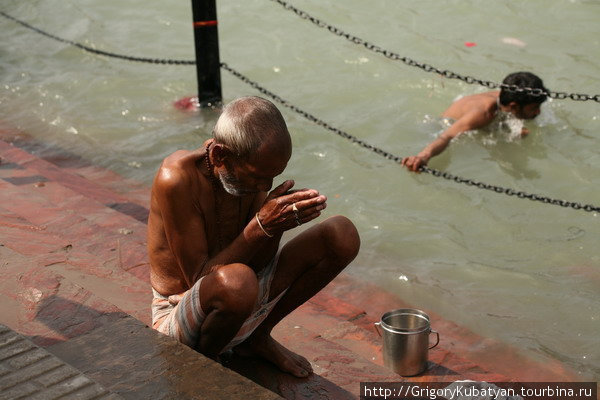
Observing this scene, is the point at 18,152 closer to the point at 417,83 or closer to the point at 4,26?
the point at 417,83

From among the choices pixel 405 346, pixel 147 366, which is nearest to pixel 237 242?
pixel 147 366

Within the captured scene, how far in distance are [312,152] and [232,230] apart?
4643 mm

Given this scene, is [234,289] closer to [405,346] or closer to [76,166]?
[405,346]

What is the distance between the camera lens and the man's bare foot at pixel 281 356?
3.75 metres

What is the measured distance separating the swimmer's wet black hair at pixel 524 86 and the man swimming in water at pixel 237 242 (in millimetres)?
4252

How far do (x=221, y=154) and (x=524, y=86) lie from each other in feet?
15.7

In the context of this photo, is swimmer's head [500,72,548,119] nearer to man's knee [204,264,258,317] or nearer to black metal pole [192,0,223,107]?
black metal pole [192,0,223,107]

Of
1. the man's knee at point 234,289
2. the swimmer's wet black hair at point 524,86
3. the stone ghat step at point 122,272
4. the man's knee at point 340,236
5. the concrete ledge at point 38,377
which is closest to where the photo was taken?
the concrete ledge at point 38,377

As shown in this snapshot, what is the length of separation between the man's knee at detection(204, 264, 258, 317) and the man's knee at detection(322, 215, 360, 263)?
411 mm

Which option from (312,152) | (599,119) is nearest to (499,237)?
(312,152)

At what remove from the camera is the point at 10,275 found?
4109mm

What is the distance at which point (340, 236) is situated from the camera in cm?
354

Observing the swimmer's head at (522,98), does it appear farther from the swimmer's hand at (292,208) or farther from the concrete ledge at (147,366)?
the concrete ledge at (147,366)

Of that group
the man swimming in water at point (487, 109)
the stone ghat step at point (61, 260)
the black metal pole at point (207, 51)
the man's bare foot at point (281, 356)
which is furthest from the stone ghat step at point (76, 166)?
the man's bare foot at point (281, 356)
